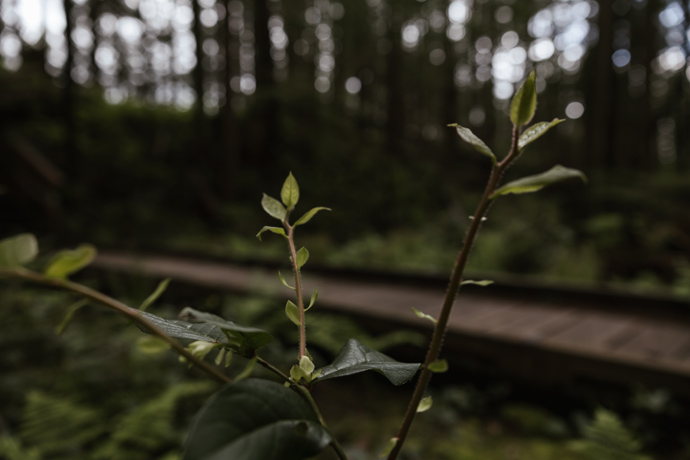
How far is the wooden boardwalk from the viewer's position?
2520 mm

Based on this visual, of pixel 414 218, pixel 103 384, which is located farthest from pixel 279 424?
pixel 414 218

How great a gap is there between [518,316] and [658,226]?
17.6 ft

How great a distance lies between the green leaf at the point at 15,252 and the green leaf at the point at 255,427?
141mm

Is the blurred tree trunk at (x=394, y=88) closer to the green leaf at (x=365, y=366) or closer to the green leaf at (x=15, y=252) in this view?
the green leaf at (x=365, y=366)

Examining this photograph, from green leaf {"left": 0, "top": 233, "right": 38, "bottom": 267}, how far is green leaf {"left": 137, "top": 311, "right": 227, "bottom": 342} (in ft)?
0.33

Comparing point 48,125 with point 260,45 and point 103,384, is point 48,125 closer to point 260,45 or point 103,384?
point 260,45

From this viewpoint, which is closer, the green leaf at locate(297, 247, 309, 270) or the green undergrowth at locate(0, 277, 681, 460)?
the green leaf at locate(297, 247, 309, 270)

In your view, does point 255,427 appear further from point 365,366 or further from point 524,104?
point 524,104

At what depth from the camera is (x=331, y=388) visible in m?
3.57

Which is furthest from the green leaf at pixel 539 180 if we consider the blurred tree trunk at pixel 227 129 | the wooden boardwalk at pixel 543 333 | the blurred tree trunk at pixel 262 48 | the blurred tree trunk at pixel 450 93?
the blurred tree trunk at pixel 450 93

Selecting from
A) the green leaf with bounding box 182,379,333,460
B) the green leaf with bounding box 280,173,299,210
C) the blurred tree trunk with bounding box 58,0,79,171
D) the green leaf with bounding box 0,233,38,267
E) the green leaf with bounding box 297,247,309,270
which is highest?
the blurred tree trunk with bounding box 58,0,79,171

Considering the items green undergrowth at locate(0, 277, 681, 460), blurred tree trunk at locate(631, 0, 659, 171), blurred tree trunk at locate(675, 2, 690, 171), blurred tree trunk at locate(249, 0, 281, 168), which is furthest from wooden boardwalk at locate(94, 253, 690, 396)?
blurred tree trunk at locate(675, 2, 690, 171)

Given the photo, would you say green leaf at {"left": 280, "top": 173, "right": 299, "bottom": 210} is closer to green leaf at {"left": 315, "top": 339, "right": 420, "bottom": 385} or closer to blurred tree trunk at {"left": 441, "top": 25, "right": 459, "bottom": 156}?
green leaf at {"left": 315, "top": 339, "right": 420, "bottom": 385}

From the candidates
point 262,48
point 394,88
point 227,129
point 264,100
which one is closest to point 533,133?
point 227,129
